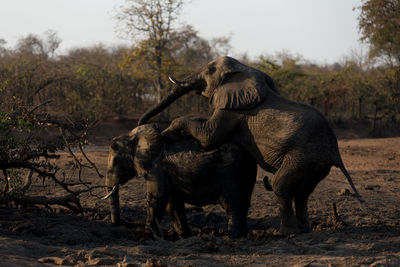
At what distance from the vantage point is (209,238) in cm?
557

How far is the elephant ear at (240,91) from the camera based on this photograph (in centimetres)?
598

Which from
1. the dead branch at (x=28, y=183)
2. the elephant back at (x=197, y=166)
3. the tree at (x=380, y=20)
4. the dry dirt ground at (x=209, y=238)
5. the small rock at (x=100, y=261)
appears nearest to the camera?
the small rock at (x=100, y=261)

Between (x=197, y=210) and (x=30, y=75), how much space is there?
13109 mm

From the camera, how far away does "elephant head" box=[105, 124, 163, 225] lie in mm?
6508

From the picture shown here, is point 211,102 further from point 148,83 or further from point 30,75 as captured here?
point 148,83

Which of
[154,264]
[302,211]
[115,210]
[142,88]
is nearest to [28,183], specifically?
[115,210]

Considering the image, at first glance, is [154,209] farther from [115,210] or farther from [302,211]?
[302,211]

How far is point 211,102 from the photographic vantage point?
20.9 feet

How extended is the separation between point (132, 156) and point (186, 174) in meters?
0.93

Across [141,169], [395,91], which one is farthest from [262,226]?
[395,91]

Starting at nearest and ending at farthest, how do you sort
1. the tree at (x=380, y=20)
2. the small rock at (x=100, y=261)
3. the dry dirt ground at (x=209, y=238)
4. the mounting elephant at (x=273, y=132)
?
1. the small rock at (x=100, y=261)
2. the dry dirt ground at (x=209, y=238)
3. the mounting elephant at (x=273, y=132)
4. the tree at (x=380, y=20)

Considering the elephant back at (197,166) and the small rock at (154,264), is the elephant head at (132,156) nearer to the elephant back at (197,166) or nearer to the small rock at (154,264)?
the elephant back at (197,166)

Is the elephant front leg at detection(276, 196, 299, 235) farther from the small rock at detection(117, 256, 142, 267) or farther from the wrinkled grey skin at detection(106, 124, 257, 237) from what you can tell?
the small rock at detection(117, 256, 142, 267)

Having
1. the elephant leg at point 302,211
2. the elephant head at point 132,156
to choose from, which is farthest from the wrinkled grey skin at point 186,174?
the elephant leg at point 302,211
